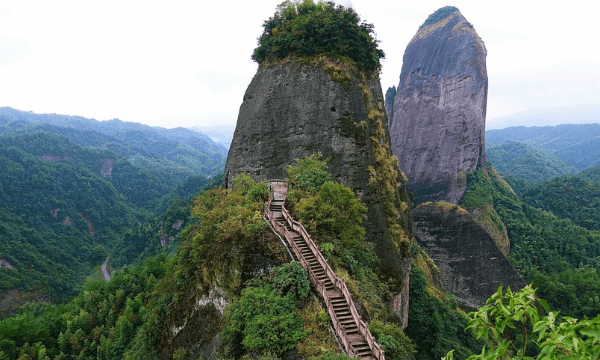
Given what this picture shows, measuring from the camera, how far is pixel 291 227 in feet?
46.8

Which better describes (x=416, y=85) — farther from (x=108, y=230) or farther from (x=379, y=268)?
(x=108, y=230)

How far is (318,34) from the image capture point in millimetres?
20766

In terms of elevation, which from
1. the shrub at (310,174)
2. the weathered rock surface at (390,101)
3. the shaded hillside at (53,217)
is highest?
the weathered rock surface at (390,101)

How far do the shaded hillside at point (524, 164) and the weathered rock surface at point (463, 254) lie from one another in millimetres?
75388

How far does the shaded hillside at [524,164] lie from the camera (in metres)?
108

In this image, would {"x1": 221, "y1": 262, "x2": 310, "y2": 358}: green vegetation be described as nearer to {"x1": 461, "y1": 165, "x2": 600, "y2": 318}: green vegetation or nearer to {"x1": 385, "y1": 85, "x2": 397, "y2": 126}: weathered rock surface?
{"x1": 461, "y1": 165, "x2": 600, "y2": 318}: green vegetation

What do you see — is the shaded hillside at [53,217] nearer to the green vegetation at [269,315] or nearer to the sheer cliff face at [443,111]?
the green vegetation at [269,315]

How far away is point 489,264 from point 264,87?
3789 cm

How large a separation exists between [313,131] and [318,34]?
7.07 meters

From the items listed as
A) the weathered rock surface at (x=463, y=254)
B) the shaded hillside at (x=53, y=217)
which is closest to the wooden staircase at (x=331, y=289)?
the weathered rock surface at (x=463, y=254)

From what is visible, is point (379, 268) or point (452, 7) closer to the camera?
point (379, 268)

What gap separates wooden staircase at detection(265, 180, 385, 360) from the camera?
965 cm

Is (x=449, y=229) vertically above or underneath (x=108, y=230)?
above

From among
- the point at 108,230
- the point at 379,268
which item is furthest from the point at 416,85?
the point at 108,230
